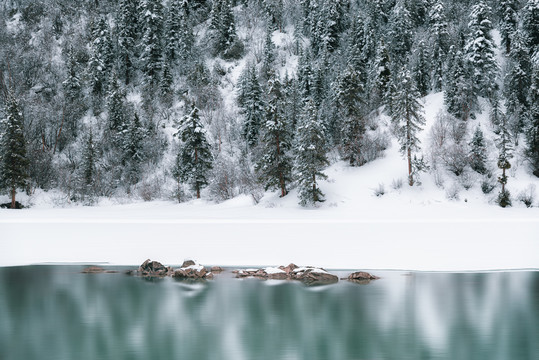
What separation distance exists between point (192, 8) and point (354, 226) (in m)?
69.5

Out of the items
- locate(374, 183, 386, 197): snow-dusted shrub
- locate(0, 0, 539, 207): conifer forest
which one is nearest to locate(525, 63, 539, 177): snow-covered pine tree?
locate(0, 0, 539, 207): conifer forest

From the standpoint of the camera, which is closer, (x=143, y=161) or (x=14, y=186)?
(x=14, y=186)

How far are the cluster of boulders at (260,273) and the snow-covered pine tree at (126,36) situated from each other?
60.3 m

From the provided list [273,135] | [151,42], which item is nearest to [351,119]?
[273,135]

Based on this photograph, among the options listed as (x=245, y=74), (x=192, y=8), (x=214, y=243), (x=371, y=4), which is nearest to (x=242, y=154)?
(x=245, y=74)

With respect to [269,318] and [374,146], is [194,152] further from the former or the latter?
[269,318]

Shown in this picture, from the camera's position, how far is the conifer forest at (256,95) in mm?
42531

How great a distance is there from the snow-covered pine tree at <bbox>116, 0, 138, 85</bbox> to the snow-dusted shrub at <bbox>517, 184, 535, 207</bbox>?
63.0 metres

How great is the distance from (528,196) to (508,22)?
31.0 metres

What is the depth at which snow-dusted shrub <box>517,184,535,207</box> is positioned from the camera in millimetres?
37894

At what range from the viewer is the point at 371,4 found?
6988 centimetres

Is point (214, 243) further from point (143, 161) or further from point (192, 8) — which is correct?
point (192, 8)

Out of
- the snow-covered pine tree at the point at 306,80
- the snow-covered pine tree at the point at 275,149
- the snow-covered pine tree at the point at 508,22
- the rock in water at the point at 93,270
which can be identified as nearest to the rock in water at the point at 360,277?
the rock in water at the point at 93,270

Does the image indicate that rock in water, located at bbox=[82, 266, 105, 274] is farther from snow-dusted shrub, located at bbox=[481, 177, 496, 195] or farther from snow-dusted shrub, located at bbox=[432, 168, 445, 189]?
snow-dusted shrub, located at bbox=[481, 177, 496, 195]
